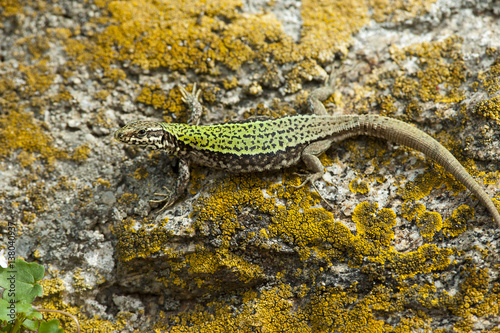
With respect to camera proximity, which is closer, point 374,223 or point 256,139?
point 374,223

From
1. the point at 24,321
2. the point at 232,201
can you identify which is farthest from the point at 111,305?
the point at 232,201

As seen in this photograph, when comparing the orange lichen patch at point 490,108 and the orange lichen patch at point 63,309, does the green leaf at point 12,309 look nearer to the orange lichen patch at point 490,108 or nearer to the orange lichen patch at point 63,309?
the orange lichen patch at point 63,309

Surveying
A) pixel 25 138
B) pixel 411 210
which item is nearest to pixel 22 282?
pixel 25 138

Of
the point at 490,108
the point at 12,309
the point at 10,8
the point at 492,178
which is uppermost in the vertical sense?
the point at 490,108

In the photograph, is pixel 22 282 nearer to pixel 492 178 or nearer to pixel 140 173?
pixel 140 173

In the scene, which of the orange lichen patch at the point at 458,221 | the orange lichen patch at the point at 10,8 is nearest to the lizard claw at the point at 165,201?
the orange lichen patch at the point at 458,221

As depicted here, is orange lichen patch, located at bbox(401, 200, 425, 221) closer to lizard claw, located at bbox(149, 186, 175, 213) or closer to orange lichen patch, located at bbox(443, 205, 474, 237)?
orange lichen patch, located at bbox(443, 205, 474, 237)

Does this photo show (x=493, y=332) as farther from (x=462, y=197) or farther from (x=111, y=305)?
(x=111, y=305)
